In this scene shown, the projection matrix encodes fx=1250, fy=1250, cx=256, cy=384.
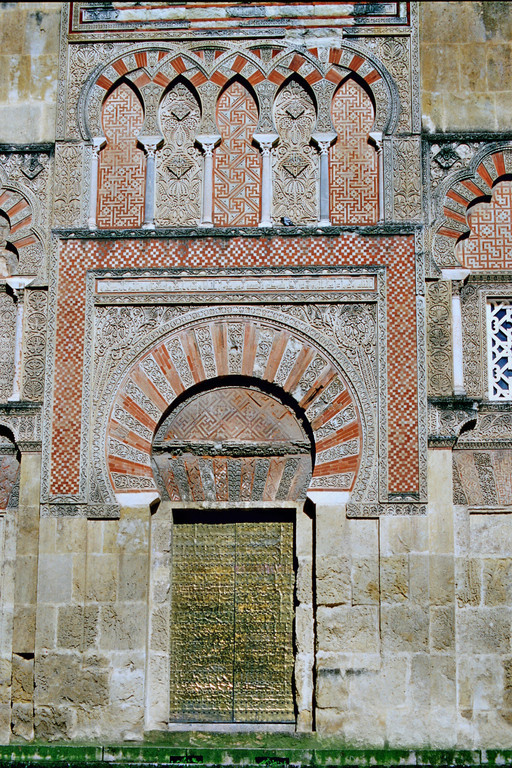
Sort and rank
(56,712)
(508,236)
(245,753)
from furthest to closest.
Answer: (508,236) → (56,712) → (245,753)

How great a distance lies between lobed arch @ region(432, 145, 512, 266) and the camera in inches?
370

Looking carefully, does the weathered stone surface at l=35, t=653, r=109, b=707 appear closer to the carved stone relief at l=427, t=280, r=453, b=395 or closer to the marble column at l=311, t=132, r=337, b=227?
the carved stone relief at l=427, t=280, r=453, b=395

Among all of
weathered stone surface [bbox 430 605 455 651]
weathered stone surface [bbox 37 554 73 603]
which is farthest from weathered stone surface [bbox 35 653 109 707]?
weathered stone surface [bbox 430 605 455 651]

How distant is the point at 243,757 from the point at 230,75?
5.08m

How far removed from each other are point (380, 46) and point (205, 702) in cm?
514

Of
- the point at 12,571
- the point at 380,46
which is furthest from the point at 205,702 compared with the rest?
the point at 380,46

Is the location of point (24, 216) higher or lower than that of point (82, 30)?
lower

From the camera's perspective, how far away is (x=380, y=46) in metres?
9.70

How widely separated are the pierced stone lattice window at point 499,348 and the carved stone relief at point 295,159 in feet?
5.08

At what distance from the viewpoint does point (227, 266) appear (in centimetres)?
934

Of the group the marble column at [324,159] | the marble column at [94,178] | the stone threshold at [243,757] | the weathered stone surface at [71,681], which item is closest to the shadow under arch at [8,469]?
the weathered stone surface at [71,681]

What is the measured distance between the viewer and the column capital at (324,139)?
954 cm

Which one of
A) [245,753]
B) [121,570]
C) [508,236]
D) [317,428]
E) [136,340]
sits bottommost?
[245,753]

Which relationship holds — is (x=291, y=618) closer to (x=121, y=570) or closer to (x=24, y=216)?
(x=121, y=570)
